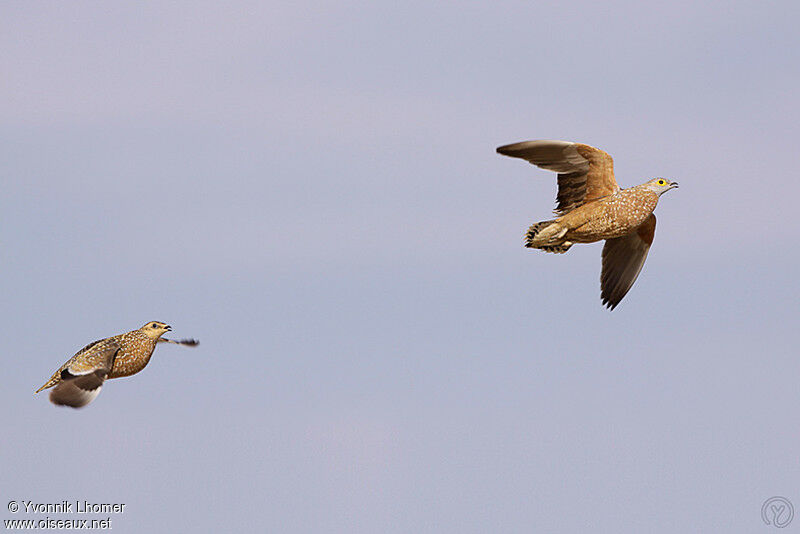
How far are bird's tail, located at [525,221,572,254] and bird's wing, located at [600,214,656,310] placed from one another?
2702 millimetres

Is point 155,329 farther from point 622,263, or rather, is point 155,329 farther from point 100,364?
point 622,263

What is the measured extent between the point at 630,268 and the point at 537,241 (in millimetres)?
3278

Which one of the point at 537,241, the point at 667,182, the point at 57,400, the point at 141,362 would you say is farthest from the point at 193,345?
the point at 667,182

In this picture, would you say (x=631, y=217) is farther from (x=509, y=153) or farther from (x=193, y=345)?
(x=193, y=345)

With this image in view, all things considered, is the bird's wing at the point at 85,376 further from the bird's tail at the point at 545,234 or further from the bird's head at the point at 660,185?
the bird's head at the point at 660,185

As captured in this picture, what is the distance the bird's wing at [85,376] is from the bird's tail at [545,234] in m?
7.43

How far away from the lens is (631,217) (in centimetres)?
2278

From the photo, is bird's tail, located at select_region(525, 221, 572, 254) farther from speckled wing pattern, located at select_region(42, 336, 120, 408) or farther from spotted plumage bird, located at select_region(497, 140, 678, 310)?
speckled wing pattern, located at select_region(42, 336, 120, 408)

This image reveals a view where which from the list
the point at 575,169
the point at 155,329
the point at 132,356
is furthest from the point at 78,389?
the point at 575,169

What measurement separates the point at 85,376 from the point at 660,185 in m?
10.3

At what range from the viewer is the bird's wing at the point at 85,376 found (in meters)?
21.9

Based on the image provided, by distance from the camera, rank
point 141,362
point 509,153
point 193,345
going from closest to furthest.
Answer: point 509,153
point 141,362
point 193,345

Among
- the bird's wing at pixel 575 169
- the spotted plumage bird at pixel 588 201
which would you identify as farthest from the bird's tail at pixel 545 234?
the bird's wing at pixel 575 169

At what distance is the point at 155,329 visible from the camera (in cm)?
2417
